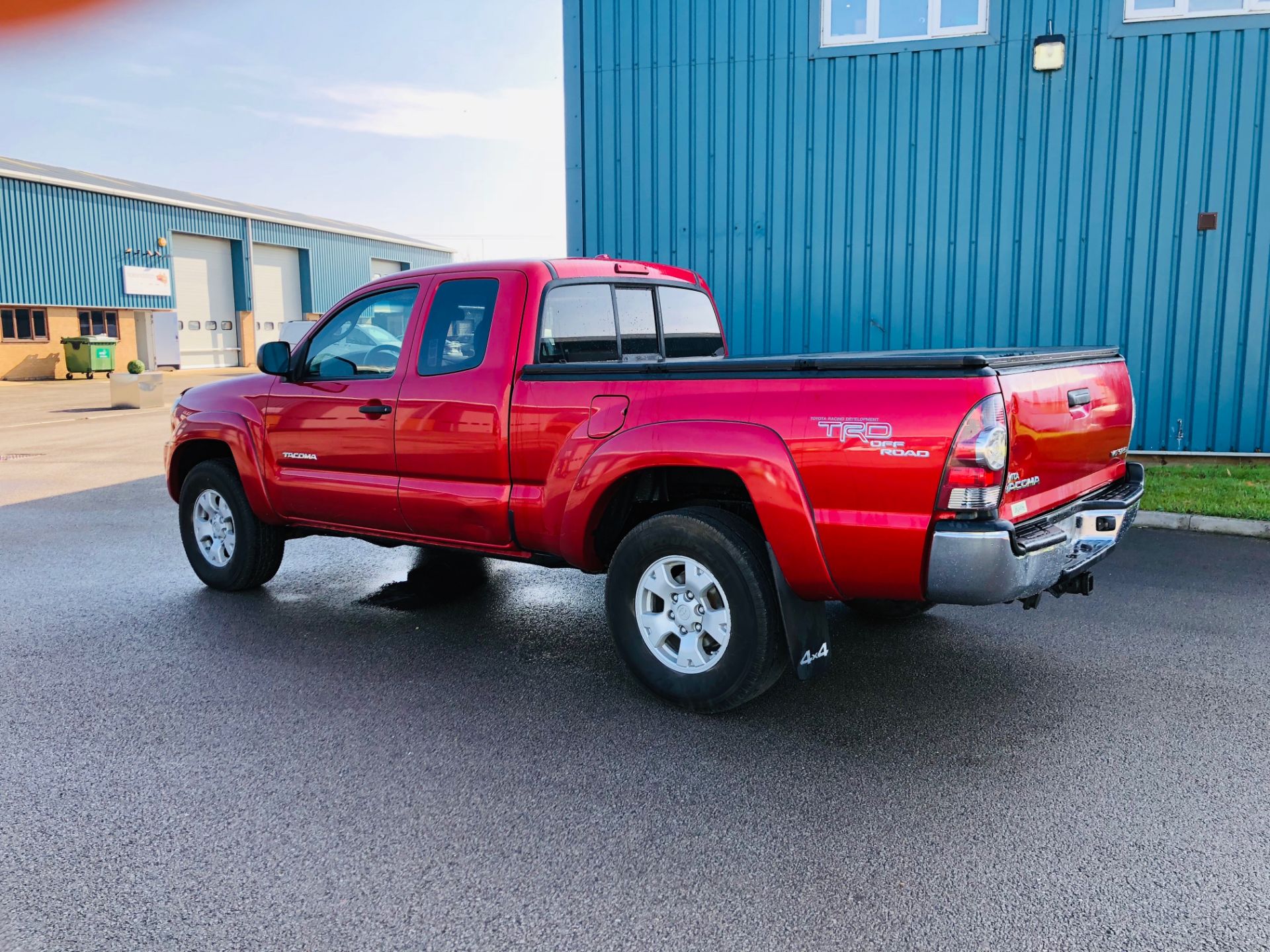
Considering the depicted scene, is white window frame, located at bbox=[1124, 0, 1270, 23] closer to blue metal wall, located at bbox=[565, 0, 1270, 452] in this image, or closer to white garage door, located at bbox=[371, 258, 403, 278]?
blue metal wall, located at bbox=[565, 0, 1270, 452]

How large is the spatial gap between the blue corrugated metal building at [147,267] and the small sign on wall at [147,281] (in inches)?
1.3

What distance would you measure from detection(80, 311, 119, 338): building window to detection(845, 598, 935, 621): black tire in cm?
3512

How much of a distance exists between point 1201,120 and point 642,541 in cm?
834

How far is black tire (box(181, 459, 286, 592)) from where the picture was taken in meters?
6.18

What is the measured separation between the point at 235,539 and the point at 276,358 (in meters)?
1.24

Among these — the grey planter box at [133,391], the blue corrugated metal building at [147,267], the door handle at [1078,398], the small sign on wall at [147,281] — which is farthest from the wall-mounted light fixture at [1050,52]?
the small sign on wall at [147,281]

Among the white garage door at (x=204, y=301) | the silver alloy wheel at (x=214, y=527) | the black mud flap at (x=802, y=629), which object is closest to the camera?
the black mud flap at (x=802, y=629)

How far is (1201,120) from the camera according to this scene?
31.4ft

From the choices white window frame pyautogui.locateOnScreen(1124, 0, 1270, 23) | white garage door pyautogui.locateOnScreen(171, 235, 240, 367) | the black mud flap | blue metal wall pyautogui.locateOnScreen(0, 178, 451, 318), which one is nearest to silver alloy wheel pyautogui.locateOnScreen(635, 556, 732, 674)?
the black mud flap

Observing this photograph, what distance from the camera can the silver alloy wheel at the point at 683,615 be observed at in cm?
413

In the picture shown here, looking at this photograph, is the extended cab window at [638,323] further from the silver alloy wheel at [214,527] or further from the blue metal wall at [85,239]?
the blue metal wall at [85,239]

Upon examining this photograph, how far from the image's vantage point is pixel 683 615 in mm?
4227

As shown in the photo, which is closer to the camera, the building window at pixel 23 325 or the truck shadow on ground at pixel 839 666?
the truck shadow on ground at pixel 839 666

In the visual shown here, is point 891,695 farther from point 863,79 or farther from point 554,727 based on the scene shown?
point 863,79
